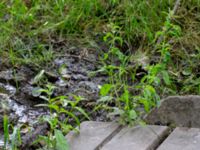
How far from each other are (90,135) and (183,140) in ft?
1.30

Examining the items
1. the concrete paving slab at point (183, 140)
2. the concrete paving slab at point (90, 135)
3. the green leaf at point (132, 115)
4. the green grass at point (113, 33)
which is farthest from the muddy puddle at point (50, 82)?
the concrete paving slab at point (183, 140)

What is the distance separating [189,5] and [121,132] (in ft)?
6.25

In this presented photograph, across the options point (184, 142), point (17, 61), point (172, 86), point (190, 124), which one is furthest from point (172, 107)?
point (17, 61)

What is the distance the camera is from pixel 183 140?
2262 mm

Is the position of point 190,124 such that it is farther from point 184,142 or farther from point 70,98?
point 70,98

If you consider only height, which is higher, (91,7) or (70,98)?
(91,7)

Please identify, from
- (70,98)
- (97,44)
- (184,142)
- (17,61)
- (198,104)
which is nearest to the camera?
(184,142)

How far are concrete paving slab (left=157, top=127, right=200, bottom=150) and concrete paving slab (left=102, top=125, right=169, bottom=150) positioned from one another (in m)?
0.04

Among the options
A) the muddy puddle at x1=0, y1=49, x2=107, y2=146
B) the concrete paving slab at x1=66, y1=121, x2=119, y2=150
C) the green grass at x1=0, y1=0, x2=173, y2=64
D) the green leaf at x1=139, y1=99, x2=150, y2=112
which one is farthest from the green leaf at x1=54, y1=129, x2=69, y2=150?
the green grass at x1=0, y1=0, x2=173, y2=64

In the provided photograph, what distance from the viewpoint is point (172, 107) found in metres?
2.48

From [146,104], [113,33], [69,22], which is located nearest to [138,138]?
[146,104]

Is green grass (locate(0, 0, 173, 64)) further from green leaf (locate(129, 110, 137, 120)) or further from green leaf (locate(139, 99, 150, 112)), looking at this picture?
green leaf (locate(129, 110, 137, 120))

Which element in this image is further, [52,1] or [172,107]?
[52,1]

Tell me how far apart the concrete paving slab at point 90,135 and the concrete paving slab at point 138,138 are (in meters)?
0.05
